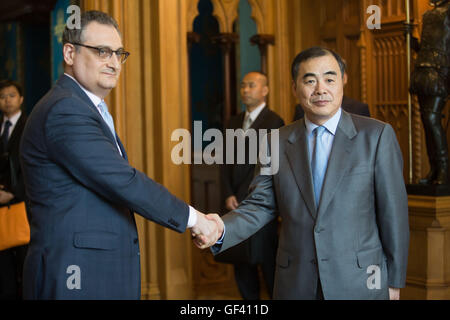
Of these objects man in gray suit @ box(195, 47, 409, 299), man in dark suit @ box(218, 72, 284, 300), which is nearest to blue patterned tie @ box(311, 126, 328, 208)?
man in gray suit @ box(195, 47, 409, 299)

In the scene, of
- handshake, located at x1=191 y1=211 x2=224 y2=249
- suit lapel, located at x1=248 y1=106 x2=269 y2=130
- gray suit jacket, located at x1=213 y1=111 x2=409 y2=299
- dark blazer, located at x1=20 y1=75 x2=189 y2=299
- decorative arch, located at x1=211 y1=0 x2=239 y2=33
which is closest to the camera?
dark blazer, located at x1=20 y1=75 x2=189 y2=299

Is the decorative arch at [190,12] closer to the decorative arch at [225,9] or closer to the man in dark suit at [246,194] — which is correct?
the decorative arch at [225,9]

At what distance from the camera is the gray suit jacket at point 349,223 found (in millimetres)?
2209

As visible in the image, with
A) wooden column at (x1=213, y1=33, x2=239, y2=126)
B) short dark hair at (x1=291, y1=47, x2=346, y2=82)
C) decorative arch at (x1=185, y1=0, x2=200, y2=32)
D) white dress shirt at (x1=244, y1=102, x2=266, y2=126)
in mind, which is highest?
decorative arch at (x1=185, y1=0, x2=200, y2=32)

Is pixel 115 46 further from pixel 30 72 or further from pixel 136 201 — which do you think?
pixel 30 72

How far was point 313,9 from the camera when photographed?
17.3 ft

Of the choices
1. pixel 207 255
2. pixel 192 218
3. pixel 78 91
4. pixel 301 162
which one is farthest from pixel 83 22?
pixel 207 255

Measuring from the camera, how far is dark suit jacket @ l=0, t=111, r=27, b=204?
4.50 meters

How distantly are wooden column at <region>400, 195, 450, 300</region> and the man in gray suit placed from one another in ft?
5.94

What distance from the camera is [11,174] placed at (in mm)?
4559

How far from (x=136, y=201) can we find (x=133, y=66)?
240 centimetres

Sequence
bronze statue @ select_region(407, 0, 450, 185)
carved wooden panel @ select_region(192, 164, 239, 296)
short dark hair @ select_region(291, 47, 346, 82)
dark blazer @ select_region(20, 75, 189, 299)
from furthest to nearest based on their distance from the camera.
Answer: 1. carved wooden panel @ select_region(192, 164, 239, 296)
2. bronze statue @ select_region(407, 0, 450, 185)
3. short dark hair @ select_region(291, 47, 346, 82)
4. dark blazer @ select_region(20, 75, 189, 299)

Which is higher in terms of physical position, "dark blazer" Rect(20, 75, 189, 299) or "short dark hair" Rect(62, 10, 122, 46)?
"short dark hair" Rect(62, 10, 122, 46)

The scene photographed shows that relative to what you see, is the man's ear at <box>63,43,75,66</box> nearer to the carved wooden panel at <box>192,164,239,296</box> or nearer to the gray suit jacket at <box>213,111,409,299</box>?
the gray suit jacket at <box>213,111,409,299</box>
